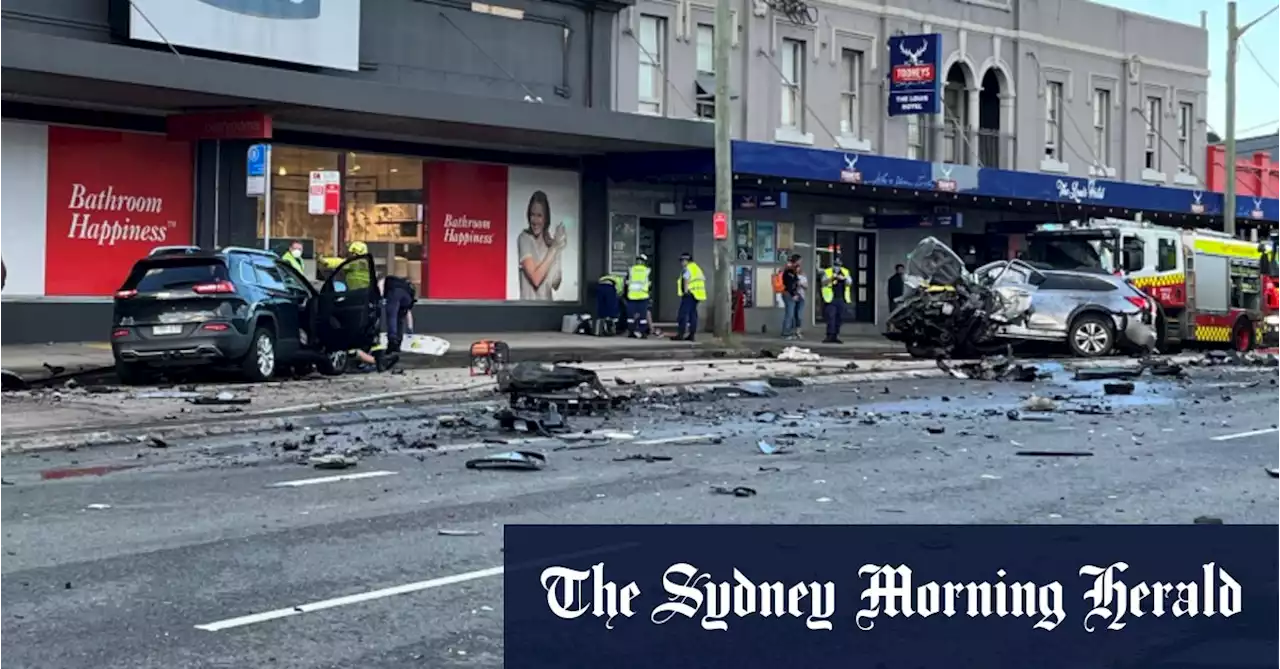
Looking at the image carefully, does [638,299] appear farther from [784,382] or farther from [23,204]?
[23,204]

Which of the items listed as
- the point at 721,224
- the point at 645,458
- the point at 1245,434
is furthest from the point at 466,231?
the point at 645,458

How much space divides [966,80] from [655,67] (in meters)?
10.3

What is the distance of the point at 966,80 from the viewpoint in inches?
1526

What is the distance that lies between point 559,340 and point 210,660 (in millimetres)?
22206

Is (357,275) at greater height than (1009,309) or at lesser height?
greater

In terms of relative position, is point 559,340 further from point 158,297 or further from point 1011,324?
point 158,297

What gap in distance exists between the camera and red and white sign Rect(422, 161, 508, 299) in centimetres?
2892

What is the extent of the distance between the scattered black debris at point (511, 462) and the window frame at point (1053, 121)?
103 ft

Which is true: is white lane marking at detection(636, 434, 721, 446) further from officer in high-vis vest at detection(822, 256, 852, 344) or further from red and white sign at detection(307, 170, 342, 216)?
officer in high-vis vest at detection(822, 256, 852, 344)

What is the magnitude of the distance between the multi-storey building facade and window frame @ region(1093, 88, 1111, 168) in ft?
0.15

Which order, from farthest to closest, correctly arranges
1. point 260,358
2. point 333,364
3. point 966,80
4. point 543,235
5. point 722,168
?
point 966,80
point 543,235
point 722,168
point 333,364
point 260,358

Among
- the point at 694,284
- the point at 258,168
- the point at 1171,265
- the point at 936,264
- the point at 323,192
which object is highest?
the point at 258,168

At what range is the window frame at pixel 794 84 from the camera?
34.8 m

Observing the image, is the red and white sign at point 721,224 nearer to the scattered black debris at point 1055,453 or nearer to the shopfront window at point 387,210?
the shopfront window at point 387,210
